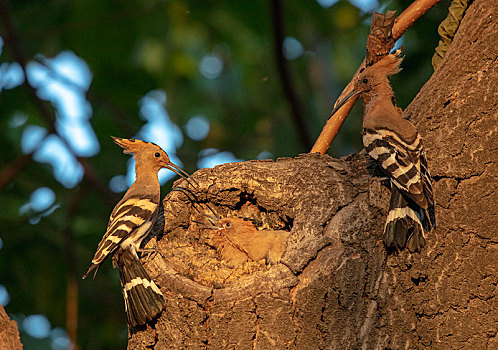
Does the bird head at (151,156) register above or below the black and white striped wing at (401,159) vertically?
above

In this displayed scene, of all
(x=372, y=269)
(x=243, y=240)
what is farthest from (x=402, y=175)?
(x=243, y=240)

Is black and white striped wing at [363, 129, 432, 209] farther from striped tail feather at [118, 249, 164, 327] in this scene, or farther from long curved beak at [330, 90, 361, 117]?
striped tail feather at [118, 249, 164, 327]

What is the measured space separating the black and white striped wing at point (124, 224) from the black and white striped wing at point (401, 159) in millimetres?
1255

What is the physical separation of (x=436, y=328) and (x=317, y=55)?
6947 millimetres

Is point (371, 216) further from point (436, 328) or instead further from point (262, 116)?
point (262, 116)

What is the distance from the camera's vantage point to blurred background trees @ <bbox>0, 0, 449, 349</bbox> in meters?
5.04

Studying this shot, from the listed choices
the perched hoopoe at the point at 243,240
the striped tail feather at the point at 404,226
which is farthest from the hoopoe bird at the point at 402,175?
the perched hoopoe at the point at 243,240

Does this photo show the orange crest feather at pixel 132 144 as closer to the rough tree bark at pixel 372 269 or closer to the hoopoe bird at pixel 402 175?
the rough tree bark at pixel 372 269

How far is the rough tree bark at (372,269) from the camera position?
2.68 metres

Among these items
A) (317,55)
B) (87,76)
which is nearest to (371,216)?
(87,76)

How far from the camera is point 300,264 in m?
2.79

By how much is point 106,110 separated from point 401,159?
4.31 m

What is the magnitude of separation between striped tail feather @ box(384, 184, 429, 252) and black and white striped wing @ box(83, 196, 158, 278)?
1.32 meters

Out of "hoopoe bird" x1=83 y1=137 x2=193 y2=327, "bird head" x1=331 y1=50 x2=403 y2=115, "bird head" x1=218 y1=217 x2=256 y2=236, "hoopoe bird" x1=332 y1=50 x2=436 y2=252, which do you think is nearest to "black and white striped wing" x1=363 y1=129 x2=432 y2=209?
"hoopoe bird" x1=332 y1=50 x2=436 y2=252
